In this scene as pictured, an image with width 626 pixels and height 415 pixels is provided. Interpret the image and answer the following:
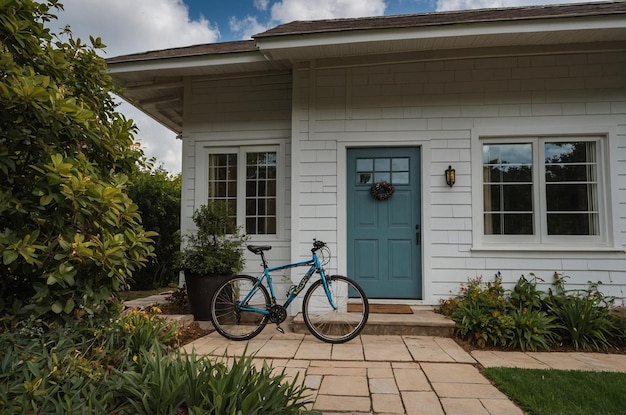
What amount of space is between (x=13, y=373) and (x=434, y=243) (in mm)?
3779

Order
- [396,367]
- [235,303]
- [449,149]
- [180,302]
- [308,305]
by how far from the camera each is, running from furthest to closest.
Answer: [180,302], [449,149], [235,303], [308,305], [396,367]

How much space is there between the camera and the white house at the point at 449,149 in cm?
404

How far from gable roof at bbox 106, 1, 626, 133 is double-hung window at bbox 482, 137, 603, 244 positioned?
107cm

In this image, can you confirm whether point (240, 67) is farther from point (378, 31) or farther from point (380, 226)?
point (380, 226)

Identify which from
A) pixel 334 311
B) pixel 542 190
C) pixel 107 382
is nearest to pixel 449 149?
pixel 542 190

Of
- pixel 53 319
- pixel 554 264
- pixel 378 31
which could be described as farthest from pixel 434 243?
pixel 53 319

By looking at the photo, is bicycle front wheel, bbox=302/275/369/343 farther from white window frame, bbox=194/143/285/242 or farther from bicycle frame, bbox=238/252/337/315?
white window frame, bbox=194/143/285/242

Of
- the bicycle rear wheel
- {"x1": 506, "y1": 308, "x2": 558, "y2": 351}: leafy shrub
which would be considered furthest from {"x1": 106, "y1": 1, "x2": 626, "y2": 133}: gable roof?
{"x1": 506, "y1": 308, "x2": 558, "y2": 351}: leafy shrub

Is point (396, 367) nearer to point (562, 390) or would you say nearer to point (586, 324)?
point (562, 390)

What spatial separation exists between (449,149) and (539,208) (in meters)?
1.23

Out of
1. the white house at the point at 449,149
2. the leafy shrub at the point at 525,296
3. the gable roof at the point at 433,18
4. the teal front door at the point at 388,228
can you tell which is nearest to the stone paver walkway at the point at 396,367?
the leafy shrub at the point at 525,296

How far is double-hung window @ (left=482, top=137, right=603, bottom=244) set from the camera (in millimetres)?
4145

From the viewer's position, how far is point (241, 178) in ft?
15.9

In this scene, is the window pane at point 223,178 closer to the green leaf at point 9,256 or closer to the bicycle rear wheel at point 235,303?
the bicycle rear wheel at point 235,303
